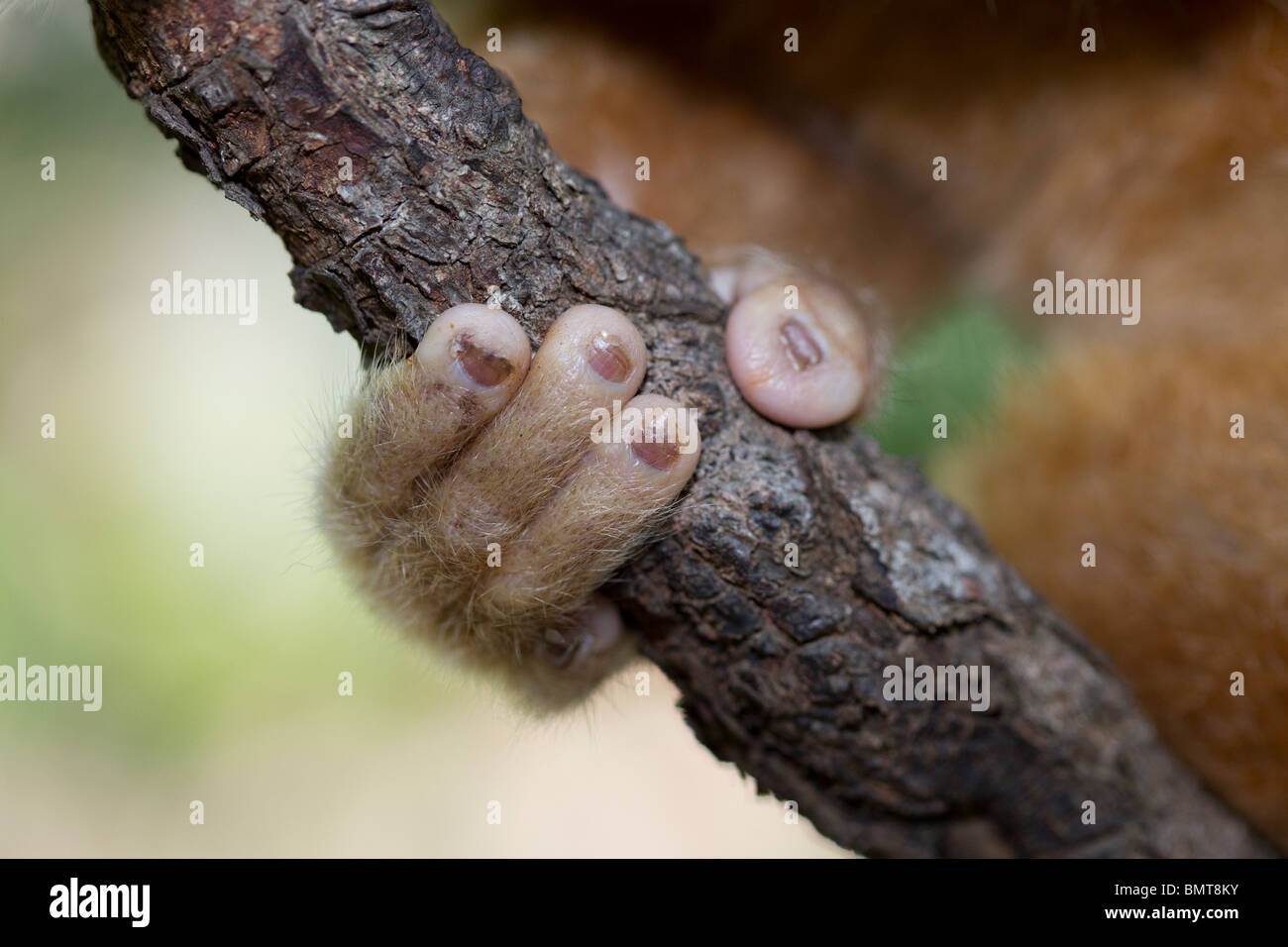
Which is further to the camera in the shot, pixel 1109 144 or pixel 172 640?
pixel 172 640

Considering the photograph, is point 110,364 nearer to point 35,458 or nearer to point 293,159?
point 35,458

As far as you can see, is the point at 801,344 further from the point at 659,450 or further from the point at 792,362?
the point at 659,450

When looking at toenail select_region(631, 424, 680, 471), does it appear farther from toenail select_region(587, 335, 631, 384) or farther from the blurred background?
the blurred background

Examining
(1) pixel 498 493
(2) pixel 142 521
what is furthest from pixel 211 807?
(1) pixel 498 493

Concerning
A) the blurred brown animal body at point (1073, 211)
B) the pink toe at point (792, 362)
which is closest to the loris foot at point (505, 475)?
the pink toe at point (792, 362)

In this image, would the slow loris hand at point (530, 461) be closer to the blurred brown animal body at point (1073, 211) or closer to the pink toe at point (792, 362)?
the pink toe at point (792, 362)

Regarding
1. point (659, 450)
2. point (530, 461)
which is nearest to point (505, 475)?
point (530, 461)

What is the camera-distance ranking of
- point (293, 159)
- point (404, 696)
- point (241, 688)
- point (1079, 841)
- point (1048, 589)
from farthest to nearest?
point (404, 696) → point (241, 688) → point (1048, 589) → point (1079, 841) → point (293, 159)
